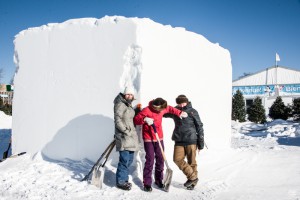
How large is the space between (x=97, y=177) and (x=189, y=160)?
1.41 m

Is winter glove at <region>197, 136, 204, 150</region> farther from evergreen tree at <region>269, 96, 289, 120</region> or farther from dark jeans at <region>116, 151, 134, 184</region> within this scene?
evergreen tree at <region>269, 96, 289, 120</region>

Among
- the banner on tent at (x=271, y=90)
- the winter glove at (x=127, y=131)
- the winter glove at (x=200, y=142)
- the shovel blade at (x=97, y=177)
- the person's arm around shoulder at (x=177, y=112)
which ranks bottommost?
the shovel blade at (x=97, y=177)

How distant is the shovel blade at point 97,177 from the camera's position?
171 inches

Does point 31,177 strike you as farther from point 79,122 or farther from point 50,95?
point 50,95

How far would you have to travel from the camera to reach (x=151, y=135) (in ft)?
14.3

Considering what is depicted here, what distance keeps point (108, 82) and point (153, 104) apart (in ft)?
3.95

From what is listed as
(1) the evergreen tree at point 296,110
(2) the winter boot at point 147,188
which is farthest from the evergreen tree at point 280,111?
(2) the winter boot at point 147,188

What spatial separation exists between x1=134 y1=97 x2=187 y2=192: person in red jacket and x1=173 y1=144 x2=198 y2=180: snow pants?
0.26m

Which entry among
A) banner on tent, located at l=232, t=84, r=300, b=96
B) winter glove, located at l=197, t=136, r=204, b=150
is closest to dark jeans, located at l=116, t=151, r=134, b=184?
winter glove, located at l=197, t=136, r=204, b=150

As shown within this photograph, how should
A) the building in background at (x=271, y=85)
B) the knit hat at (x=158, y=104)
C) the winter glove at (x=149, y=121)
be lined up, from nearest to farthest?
the winter glove at (x=149, y=121), the knit hat at (x=158, y=104), the building in background at (x=271, y=85)

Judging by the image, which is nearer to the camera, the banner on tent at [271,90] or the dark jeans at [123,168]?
the dark jeans at [123,168]

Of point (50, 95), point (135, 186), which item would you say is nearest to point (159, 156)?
point (135, 186)

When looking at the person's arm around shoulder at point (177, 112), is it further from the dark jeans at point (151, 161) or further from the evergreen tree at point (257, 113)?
the evergreen tree at point (257, 113)

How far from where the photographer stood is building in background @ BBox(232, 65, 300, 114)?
28.3 meters
